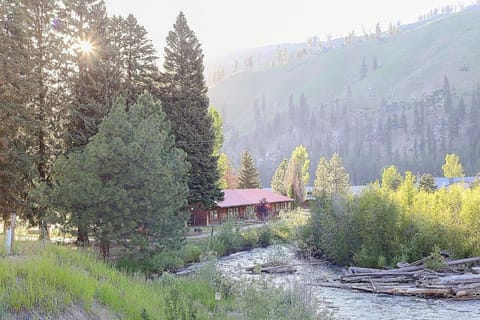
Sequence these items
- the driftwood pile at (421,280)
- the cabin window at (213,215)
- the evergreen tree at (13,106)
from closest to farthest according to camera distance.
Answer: the driftwood pile at (421,280), the evergreen tree at (13,106), the cabin window at (213,215)

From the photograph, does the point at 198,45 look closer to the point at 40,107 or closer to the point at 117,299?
the point at 40,107

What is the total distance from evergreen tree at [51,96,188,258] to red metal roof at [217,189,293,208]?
27478mm

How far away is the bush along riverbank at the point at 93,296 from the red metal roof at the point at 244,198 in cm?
3931

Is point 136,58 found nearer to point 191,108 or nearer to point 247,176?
point 191,108

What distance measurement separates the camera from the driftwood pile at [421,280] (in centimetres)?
2289

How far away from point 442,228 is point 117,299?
84.0 ft

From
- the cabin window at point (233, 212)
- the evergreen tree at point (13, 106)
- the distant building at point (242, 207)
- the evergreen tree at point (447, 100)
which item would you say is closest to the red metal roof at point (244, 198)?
the distant building at point (242, 207)

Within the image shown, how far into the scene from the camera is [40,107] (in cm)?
2748

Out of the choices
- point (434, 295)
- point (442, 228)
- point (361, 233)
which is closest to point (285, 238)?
point (361, 233)

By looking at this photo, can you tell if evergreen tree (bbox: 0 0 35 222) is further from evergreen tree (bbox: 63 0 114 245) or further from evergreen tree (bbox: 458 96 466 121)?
evergreen tree (bbox: 458 96 466 121)

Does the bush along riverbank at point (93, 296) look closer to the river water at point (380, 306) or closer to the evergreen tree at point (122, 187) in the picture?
the river water at point (380, 306)

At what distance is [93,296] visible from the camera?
9.24 m

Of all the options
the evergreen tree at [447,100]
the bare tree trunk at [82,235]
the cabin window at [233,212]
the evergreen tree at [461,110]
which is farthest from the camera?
the evergreen tree at [447,100]

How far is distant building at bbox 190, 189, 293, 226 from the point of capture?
49094mm
